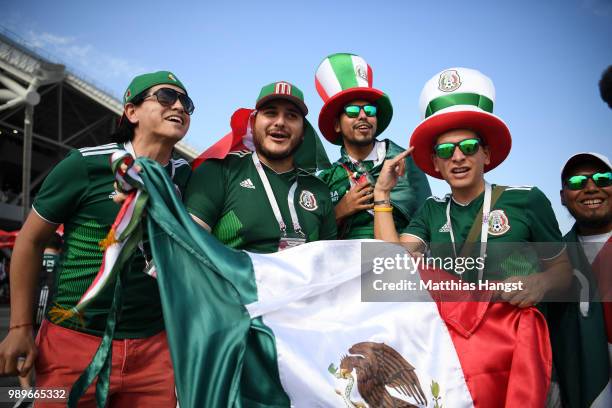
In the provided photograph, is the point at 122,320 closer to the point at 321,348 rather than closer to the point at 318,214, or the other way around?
the point at 321,348

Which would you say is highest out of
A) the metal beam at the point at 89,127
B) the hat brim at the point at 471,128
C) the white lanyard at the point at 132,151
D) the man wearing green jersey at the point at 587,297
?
the metal beam at the point at 89,127

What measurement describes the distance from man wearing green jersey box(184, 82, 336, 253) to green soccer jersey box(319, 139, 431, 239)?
343mm

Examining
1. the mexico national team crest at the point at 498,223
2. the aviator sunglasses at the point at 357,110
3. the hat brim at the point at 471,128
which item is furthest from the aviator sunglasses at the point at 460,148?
the aviator sunglasses at the point at 357,110

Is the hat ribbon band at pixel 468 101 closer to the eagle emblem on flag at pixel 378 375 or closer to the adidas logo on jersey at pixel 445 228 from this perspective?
the adidas logo on jersey at pixel 445 228

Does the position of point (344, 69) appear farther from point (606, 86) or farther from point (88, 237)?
point (88, 237)

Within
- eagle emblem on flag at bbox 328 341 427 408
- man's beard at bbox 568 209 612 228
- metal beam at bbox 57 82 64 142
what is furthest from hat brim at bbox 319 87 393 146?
metal beam at bbox 57 82 64 142

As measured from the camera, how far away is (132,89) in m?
2.92

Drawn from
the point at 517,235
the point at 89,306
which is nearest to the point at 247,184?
the point at 89,306

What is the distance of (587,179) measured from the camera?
125 inches

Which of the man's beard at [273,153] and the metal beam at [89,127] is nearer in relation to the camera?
the man's beard at [273,153]

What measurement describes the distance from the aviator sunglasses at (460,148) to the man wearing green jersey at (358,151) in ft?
2.41

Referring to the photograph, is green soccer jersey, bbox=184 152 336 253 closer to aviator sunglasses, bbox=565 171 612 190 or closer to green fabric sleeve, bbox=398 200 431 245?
green fabric sleeve, bbox=398 200 431 245

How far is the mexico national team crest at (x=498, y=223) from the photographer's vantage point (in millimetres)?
2648

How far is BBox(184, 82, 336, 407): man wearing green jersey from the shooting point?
2861 millimetres
